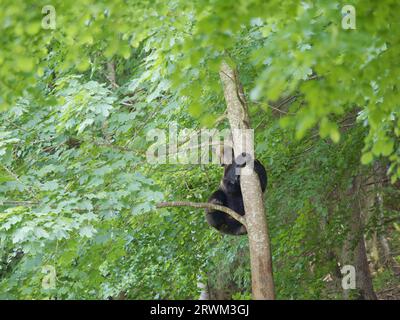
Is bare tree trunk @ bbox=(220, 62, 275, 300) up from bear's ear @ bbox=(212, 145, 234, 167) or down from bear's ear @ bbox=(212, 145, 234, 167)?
down

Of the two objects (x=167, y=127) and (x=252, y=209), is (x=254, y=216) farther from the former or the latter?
(x=167, y=127)

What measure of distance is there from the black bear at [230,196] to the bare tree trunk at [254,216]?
0.35 m

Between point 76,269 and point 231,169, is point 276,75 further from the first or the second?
point 76,269

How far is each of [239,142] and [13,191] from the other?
2306 mm

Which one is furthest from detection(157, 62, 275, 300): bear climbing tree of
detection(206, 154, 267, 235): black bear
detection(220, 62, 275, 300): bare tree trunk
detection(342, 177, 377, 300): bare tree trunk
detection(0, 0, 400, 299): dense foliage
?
detection(342, 177, 377, 300): bare tree trunk

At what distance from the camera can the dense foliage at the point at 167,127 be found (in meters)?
4.10

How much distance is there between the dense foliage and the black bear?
0.53 m

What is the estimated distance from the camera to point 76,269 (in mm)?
7566

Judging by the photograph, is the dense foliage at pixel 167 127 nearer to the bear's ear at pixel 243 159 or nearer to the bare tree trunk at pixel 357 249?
the bare tree trunk at pixel 357 249

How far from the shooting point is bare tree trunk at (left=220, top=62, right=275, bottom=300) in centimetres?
618

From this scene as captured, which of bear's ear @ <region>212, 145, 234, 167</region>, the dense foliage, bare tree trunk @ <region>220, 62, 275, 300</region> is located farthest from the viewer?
bear's ear @ <region>212, 145, 234, 167</region>

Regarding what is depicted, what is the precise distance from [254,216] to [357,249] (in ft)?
16.9

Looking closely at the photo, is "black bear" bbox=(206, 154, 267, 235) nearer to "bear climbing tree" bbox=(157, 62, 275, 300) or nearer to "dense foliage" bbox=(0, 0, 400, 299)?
"bear climbing tree" bbox=(157, 62, 275, 300)
